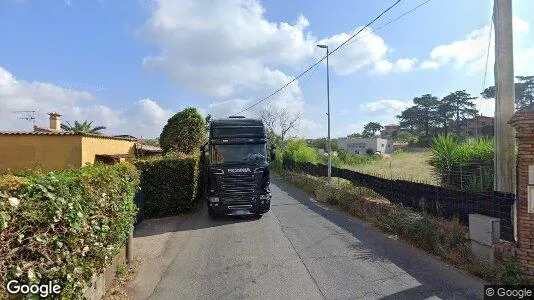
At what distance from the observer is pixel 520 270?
5750mm

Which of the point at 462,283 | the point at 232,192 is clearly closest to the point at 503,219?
the point at 462,283

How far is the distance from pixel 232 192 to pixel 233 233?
86.0 inches

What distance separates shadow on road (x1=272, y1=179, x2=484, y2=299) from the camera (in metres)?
5.55

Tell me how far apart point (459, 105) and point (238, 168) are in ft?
219

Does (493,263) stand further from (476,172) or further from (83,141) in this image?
(83,141)

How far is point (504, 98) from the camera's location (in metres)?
7.51

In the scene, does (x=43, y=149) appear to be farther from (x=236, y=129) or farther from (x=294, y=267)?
(x=294, y=267)

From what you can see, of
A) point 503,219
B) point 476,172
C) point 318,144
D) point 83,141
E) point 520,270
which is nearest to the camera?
point 520,270

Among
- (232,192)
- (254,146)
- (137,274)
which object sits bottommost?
(137,274)

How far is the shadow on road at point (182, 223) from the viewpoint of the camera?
10763mm

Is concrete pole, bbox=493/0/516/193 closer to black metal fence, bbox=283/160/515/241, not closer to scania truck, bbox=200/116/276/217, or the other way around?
black metal fence, bbox=283/160/515/241

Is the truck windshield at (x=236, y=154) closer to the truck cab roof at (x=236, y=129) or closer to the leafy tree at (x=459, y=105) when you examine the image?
the truck cab roof at (x=236, y=129)

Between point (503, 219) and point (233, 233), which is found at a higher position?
point (503, 219)

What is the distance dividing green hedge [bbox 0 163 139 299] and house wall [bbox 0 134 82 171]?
10067 mm
